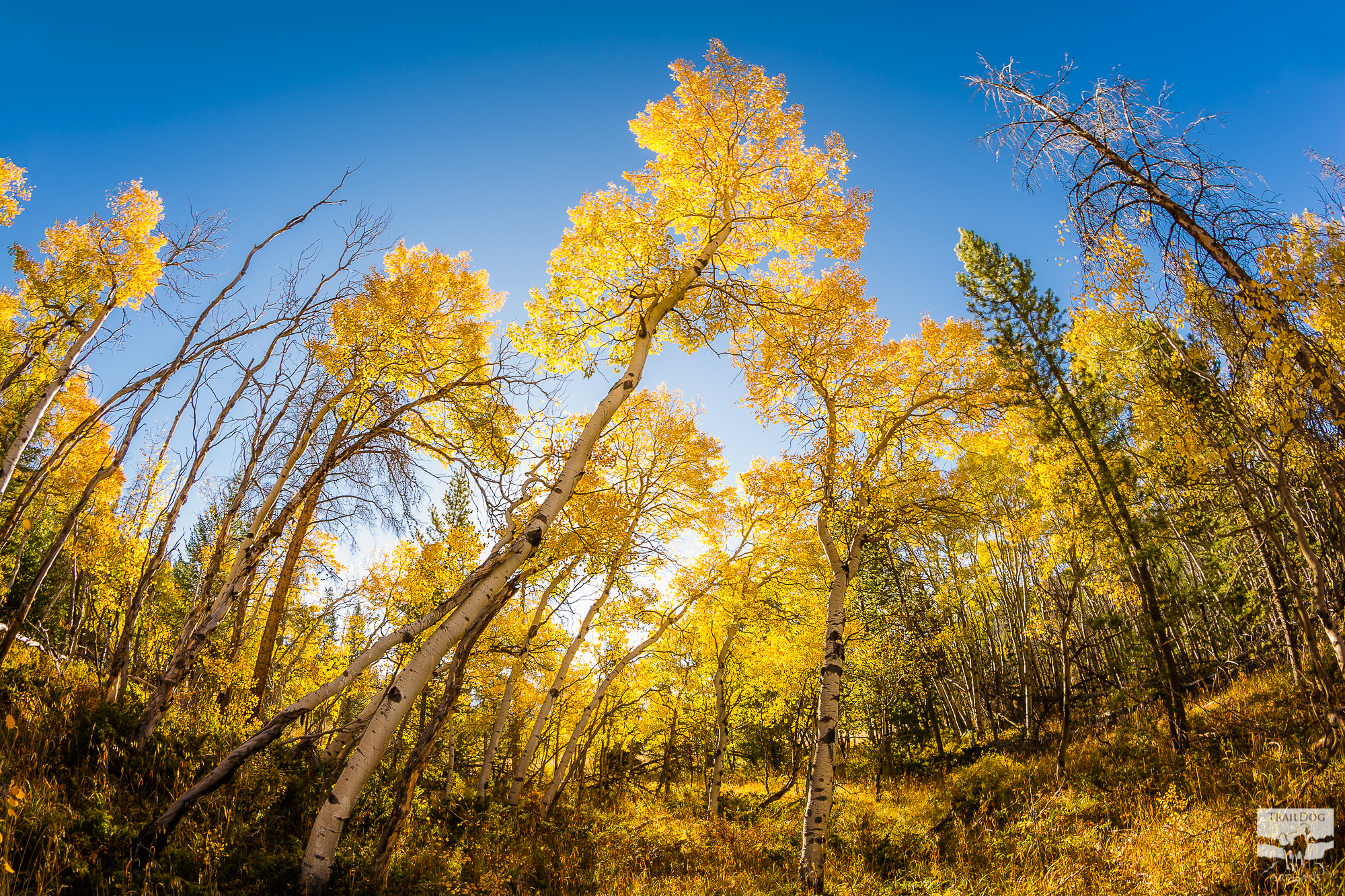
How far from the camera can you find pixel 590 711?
10.4 meters

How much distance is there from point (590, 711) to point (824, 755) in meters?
5.82

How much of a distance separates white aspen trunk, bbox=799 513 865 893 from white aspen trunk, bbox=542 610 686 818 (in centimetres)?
367

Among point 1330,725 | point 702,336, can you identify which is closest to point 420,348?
point 702,336

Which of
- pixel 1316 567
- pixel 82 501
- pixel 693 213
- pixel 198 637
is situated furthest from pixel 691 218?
pixel 1316 567

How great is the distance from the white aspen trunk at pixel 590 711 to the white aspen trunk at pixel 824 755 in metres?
3.67

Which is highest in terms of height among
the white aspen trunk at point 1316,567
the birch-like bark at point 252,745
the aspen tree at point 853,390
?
the aspen tree at point 853,390

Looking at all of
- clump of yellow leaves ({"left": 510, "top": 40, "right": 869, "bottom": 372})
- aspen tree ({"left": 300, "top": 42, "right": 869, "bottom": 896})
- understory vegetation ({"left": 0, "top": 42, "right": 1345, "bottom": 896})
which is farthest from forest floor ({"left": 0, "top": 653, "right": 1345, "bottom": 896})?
clump of yellow leaves ({"left": 510, "top": 40, "right": 869, "bottom": 372})

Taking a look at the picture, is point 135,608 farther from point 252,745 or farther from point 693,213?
point 693,213

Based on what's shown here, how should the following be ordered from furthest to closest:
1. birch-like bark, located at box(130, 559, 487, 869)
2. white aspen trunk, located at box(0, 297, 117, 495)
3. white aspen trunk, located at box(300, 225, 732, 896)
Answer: white aspen trunk, located at box(0, 297, 117, 495)
birch-like bark, located at box(130, 559, 487, 869)
white aspen trunk, located at box(300, 225, 732, 896)

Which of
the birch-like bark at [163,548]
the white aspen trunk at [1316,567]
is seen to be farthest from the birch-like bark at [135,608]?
the white aspen trunk at [1316,567]

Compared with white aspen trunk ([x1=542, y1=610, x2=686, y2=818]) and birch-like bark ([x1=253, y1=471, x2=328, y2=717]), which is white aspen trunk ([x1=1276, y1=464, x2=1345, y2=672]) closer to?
white aspen trunk ([x1=542, y1=610, x2=686, y2=818])

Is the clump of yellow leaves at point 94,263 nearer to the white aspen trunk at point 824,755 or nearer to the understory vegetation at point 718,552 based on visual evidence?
the understory vegetation at point 718,552

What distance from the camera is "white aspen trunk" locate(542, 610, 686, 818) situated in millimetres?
9859

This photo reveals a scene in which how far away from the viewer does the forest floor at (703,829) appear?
157 inches
